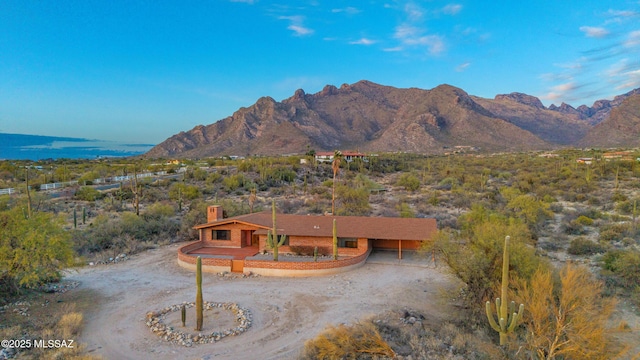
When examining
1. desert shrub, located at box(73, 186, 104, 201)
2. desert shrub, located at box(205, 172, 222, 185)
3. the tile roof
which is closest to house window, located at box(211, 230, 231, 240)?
the tile roof

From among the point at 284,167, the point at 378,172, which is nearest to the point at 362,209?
the point at 284,167

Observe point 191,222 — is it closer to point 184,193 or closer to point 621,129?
point 184,193

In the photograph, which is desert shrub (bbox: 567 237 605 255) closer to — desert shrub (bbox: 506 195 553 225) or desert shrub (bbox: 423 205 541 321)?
desert shrub (bbox: 506 195 553 225)

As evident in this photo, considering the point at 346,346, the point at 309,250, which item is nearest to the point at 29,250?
the point at 346,346

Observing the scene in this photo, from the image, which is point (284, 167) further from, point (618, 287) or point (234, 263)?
point (618, 287)

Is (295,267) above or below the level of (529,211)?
below

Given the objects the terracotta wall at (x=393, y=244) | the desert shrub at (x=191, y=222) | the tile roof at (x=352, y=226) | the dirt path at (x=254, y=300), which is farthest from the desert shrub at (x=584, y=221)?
the desert shrub at (x=191, y=222)
